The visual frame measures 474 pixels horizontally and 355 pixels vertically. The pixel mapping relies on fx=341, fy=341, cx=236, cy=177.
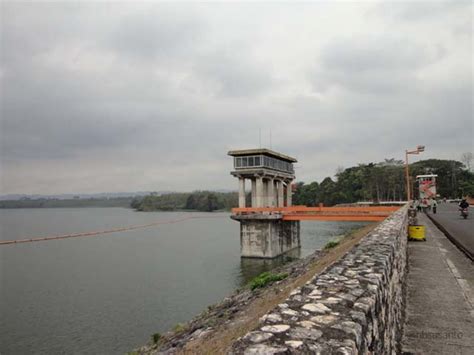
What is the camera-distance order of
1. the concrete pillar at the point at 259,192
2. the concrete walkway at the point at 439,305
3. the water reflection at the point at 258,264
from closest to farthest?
the concrete walkway at the point at 439,305 → the water reflection at the point at 258,264 → the concrete pillar at the point at 259,192

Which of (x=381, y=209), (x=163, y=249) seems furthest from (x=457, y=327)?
(x=163, y=249)

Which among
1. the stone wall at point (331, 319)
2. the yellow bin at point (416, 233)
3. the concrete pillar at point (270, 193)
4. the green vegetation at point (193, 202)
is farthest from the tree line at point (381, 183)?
the stone wall at point (331, 319)

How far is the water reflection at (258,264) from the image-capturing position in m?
29.2

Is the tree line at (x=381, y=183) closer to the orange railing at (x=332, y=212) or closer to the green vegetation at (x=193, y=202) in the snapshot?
the green vegetation at (x=193, y=202)

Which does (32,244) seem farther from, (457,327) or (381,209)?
(457,327)

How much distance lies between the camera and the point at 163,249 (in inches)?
1608

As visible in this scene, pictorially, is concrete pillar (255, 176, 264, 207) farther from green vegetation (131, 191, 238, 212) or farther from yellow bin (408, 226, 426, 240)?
green vegetation (131, 191, 238, 212)

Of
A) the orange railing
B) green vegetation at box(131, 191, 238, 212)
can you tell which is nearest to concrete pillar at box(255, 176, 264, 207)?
the orange railing

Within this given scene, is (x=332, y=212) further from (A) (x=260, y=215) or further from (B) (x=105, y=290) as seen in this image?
(B) (x=105, y=290)

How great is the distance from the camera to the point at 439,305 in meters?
7.07

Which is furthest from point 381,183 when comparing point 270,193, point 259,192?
point 259,192

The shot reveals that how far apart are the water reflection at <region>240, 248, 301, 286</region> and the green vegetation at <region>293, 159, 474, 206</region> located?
58.2 m

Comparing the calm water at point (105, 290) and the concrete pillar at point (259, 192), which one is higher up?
the concrete pillar at point (259, 192)

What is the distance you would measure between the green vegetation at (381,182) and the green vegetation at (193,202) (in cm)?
4750
